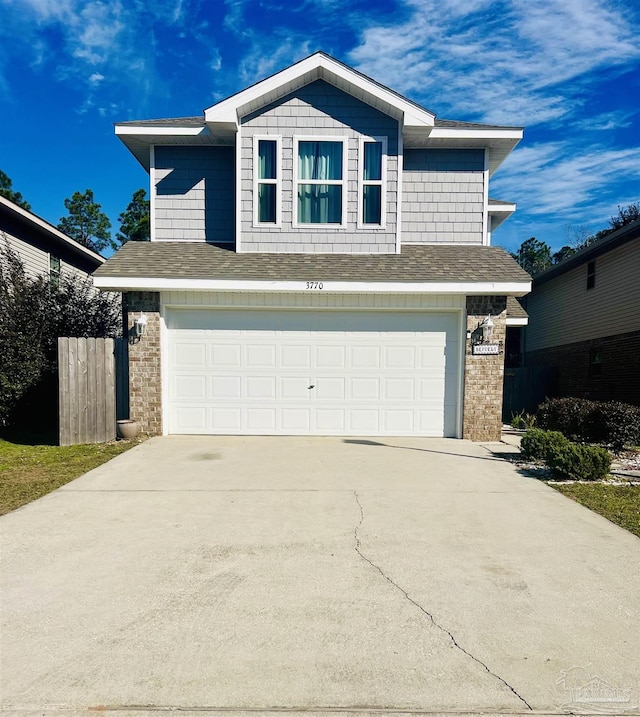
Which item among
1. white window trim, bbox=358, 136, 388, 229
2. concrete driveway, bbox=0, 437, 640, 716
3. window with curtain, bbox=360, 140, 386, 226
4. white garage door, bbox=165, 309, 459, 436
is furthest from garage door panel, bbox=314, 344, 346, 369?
concrete driveway, bbox=0, 437, 640, 716

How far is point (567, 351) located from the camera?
52.7 ft

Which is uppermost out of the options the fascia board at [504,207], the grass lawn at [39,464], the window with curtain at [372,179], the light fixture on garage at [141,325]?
the fascia board at [504,207]

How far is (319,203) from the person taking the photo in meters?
10.1

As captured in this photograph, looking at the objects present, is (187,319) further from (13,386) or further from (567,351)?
(567,351)

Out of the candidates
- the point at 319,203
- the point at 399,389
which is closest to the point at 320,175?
the point at 319,203

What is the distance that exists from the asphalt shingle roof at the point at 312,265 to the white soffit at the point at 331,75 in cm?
261

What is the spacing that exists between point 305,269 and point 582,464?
5.79 m

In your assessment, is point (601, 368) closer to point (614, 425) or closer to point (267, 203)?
point (614, 425)

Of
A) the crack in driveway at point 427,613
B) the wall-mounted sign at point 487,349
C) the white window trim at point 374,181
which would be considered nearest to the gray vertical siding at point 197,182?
the white window trim at point 374,181

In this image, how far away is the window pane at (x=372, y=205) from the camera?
1005cm

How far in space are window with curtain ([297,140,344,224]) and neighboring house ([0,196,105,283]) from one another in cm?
646

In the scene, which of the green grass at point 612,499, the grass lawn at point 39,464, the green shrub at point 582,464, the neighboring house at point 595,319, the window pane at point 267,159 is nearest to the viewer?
the green grass at point 612,499

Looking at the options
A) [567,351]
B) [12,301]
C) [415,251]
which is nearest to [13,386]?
[12,301]

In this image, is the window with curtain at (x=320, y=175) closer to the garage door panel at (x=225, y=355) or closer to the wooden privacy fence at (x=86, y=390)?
the garage door panel at (x=225, y=355)
